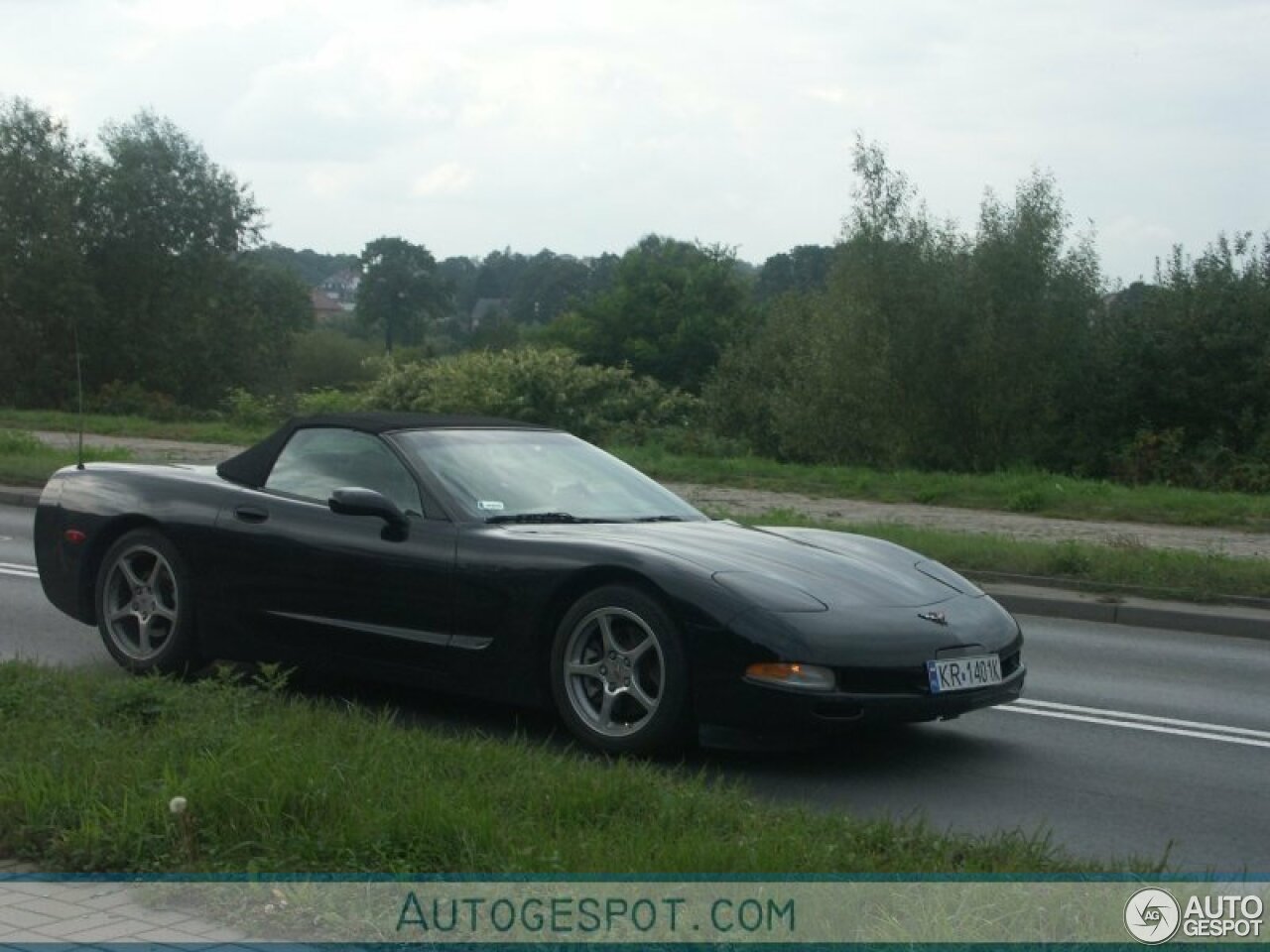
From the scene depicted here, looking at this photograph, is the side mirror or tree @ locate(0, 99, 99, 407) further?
tree @ locate(0, 99, 99, 407)

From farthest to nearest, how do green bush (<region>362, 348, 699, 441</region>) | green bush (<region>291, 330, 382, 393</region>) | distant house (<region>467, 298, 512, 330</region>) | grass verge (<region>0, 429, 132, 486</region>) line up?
distant house (<region>467, 298, 512, 330</region>)
green bush (<region>291, 330, 382, 393</region>)
green bush (<region>362, 348, 699, 441</region>)
grass verge (<region>0, 429, 132, 486</region>)

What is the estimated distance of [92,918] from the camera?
4688 mm

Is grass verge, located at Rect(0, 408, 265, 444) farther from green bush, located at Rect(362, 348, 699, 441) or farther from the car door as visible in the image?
the car door

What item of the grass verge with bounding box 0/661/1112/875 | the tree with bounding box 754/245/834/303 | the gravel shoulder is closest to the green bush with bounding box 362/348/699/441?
the gravel shoulder

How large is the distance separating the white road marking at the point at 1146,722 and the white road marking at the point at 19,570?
7.21 m

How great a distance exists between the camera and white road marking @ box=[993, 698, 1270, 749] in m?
8.32

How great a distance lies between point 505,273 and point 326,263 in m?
32.5

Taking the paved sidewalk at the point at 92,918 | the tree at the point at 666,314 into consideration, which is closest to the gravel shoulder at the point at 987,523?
the paved sidewalk at the point at 92,918

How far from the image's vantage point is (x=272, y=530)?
27.1ft

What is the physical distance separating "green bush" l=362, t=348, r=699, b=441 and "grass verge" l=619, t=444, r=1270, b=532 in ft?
20.4

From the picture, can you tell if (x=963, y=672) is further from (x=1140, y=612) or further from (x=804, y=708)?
(x=1140, y=612)

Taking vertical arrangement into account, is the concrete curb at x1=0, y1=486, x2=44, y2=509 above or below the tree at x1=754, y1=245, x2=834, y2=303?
below

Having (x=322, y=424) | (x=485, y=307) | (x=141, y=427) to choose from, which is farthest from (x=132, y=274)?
(x=485, y=307)

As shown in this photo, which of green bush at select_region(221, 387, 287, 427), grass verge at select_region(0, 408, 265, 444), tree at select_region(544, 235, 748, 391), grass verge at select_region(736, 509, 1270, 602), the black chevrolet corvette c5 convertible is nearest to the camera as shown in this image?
the black chevrolet corvette c5 convertible
